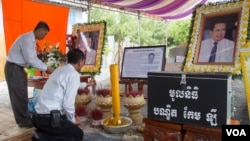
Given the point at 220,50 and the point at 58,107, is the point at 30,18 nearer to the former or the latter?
the point at 58,107

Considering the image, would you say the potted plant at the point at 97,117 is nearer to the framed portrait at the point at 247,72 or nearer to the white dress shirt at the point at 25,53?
the white dress shirt at the point at 25,53

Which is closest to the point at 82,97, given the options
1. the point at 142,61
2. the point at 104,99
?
the point at 104,99

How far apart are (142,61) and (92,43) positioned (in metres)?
1.00

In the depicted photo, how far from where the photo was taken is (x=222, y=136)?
149 cm

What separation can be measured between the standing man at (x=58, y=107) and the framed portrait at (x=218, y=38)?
1.42 m

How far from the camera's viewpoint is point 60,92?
2266 mm

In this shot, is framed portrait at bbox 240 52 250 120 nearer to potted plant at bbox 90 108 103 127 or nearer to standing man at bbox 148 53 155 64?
potted plant at bbox 90 108 103 127

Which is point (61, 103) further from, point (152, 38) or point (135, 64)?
point (152, 38)

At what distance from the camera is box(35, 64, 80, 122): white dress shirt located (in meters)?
2.25

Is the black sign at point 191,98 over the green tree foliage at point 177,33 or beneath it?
beneath

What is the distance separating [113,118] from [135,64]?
3.69ft

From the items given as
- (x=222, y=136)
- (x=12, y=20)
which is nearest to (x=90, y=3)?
(x=12, y=20)

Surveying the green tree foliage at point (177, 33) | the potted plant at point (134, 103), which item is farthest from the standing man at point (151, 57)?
the green tree foliage at point (177, 33)

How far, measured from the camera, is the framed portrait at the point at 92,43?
4.14m
